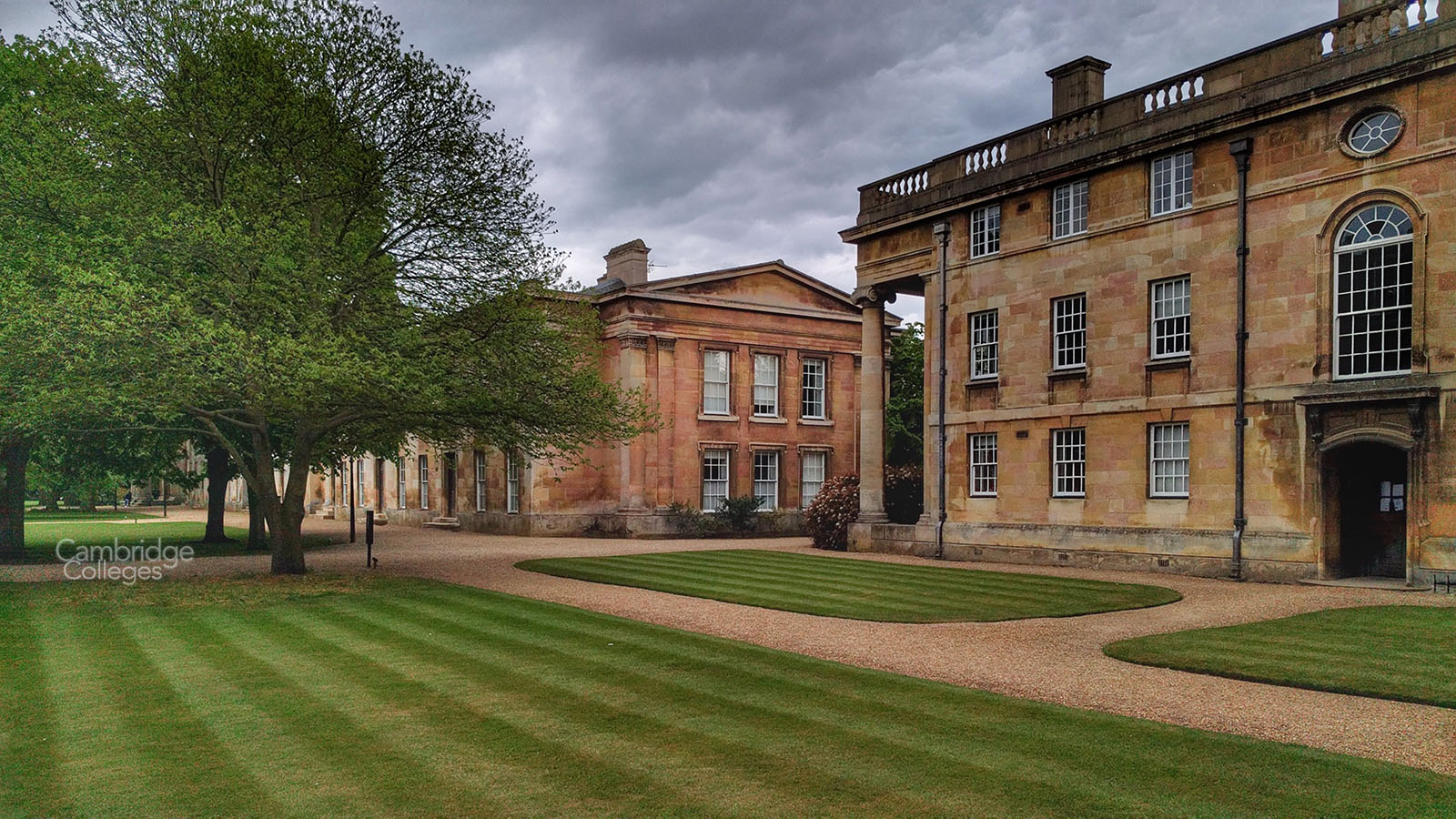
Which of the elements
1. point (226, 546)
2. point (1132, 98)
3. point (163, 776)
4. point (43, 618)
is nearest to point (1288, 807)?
point (163, 776)

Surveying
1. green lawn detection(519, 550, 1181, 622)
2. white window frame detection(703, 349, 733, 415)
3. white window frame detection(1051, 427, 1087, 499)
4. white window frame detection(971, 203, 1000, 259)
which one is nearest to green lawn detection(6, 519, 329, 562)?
green lawn detection(519, 550, 1181, 622)

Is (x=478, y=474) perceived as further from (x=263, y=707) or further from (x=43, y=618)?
(x=263, y=707)

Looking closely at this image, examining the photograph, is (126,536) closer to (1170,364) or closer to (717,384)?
(717,384)

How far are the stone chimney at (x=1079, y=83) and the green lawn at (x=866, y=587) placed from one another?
12.4 m

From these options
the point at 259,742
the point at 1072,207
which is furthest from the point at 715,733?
the point at 1072,207

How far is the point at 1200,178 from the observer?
22422mm

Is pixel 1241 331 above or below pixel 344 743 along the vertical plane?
above

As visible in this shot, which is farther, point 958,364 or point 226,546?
point 226,546

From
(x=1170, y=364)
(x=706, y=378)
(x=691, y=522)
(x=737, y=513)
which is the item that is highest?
(x=706, y=378)

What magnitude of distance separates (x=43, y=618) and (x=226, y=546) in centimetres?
1838

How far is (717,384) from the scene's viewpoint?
42.7m

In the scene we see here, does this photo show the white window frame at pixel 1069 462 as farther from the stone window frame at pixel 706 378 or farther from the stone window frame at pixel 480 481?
the stone window frame at pixel 480 481

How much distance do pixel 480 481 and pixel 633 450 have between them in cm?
855

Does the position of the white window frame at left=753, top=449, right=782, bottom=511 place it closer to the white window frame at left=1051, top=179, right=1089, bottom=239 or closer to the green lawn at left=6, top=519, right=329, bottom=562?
the green lawn at left=6, top=519, right=329, bottom=562
